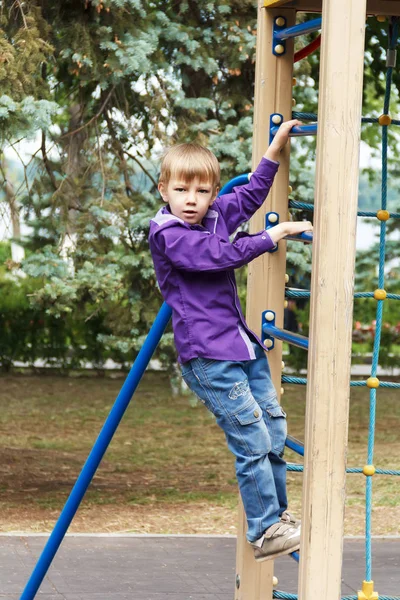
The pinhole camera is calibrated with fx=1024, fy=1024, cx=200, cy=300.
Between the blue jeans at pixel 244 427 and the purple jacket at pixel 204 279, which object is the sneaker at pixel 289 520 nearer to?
the blue jeans at pixel 244 427

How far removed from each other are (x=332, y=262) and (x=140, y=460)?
19.2 ft

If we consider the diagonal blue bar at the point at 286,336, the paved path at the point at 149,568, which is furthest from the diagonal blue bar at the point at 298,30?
the paved path at the point at 149,568

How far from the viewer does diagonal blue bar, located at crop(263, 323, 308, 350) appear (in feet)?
10.6

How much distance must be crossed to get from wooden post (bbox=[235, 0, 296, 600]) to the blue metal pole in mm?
348

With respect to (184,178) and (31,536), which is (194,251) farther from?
(31,536)

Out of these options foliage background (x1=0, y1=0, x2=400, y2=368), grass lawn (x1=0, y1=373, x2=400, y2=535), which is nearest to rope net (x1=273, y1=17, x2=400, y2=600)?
foliage background (x1=0, y1=0, x2=400, y2=368)

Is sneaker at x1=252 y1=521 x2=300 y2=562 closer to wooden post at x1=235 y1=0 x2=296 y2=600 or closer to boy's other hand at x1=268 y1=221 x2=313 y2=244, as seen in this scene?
wooden post at x1=235 y1=0 x2=296 y2=600

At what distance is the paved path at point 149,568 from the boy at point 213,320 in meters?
1.24

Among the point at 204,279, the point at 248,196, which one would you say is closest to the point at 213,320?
the point at 204,279

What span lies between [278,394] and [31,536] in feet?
6.91

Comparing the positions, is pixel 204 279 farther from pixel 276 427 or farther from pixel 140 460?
pixel 140 460

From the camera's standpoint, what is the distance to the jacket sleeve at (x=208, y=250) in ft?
9.89

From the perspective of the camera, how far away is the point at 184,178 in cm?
308

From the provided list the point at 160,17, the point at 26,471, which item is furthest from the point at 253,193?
the point at 26,471
